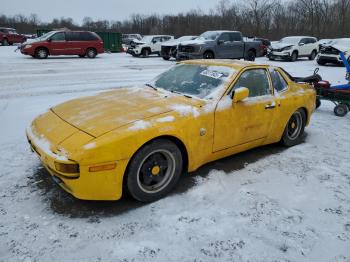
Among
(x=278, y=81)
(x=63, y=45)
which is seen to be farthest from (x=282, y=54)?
(x=278, y=81)

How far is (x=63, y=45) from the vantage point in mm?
19078

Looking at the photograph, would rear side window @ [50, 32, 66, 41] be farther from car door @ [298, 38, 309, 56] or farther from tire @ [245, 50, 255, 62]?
car door @ [298, 38, 309, 56]

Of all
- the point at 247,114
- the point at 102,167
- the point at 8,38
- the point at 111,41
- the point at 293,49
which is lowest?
the point at 102,167

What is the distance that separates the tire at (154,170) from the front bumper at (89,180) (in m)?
0.14

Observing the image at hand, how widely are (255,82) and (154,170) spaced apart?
2.04 meters

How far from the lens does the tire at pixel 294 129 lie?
515 cm

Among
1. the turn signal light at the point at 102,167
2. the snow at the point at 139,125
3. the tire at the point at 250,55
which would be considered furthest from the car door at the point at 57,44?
the turn signal light at the point at 102,167

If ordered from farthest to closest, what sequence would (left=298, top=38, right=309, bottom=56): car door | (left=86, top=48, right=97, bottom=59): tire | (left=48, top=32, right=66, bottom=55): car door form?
(left=298, top=38, right=309, bottom=56): car door
(left=86, top=48, right=97, bottom=59): tire
(left=48, top=32, right=66, bottom=55): car door

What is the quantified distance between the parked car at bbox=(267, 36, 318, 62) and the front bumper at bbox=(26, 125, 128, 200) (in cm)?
1907

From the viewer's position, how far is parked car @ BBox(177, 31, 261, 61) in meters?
16.9

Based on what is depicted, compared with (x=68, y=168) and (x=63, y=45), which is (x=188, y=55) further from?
(x=68, y=168)

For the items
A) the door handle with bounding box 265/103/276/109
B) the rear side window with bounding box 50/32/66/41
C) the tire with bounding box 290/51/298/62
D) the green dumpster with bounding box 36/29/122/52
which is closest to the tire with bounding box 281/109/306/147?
the door handle with bounding box 265/103/276/109

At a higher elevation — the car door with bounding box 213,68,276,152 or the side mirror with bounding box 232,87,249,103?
the side mirror with bounding box 232,87,249,103

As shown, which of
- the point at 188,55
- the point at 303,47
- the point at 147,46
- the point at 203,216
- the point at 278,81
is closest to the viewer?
the point at 203,216
